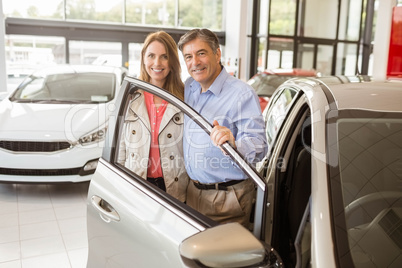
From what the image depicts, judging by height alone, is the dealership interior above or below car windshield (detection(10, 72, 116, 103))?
above

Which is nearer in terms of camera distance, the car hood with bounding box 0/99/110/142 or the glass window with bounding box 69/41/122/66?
the car hood with bounding box 0/99/110/142

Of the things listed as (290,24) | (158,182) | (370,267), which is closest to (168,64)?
(158,182)

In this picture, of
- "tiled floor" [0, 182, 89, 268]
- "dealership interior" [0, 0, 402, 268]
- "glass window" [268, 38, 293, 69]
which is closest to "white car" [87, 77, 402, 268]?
"tiled floor" [0, 182, 89, 268]

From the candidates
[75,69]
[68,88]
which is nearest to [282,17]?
[75,69]

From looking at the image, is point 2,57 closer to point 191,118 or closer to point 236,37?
point 236,37

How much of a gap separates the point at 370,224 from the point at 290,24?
39.7 ft

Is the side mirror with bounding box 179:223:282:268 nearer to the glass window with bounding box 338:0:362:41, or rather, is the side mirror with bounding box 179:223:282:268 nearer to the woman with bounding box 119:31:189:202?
the woman with bounding box 119:31:189:202

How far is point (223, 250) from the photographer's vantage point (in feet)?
2.84

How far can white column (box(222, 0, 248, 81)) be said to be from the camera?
11.6 metres

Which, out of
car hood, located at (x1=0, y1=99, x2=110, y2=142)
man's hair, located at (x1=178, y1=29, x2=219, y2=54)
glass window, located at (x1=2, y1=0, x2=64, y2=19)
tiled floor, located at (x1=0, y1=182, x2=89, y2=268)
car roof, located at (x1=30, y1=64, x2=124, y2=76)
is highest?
glass window, located at (x1=2, y1=0, x2=64, y2=19)

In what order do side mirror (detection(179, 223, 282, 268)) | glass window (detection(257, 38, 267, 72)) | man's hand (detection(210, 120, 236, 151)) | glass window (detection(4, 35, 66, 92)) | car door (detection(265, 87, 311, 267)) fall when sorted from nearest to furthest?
side mirror (detection(179, 223, 282, 268))
man's hand (detection(210, 120, 236, 151))
car door (detection(265, 87, 311, 267))
glass window (detection(4, 35, 66, 92))
glass window (detection(257, 38, 267, 72))

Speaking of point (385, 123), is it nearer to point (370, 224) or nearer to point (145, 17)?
point (370, 224)

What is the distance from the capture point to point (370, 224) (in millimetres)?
1125

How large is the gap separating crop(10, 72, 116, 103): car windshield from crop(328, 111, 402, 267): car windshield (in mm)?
Answer: 3343
